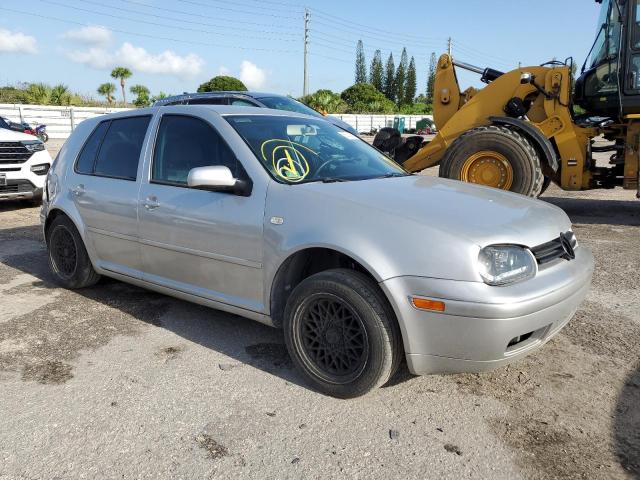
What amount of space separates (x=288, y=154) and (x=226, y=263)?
0.81 meters

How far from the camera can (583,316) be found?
4230 millimetres

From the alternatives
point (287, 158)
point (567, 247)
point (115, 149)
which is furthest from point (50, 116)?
point (567, 247)

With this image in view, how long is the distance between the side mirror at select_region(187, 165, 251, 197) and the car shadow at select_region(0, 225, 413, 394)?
1.06 meters

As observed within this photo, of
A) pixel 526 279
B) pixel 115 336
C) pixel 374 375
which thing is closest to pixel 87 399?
pixel 115 336

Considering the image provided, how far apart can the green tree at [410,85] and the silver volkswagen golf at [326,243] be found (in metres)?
96.1

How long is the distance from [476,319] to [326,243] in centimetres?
87

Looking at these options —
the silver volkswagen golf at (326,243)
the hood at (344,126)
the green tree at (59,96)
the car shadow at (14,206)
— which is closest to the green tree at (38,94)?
the green tree at (59,96)

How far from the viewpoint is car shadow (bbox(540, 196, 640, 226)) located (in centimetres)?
820

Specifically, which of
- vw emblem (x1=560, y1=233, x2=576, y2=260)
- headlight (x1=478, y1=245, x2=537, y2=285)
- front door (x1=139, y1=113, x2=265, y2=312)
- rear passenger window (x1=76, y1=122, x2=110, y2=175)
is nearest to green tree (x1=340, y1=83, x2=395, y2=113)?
rear passenger window (x1=76, y1=122, x2=110, y2=175)

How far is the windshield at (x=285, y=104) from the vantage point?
940cm

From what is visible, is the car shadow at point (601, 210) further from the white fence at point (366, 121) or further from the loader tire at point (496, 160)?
the white fence at point (366, 121)

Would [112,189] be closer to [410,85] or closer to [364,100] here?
[364,100]

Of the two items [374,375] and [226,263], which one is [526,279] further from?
[226,263]

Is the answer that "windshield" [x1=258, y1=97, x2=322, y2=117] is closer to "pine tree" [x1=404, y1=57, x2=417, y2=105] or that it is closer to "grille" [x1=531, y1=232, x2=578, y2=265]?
"grille" [x1=531, y1=232, x2=578, y2=265]
